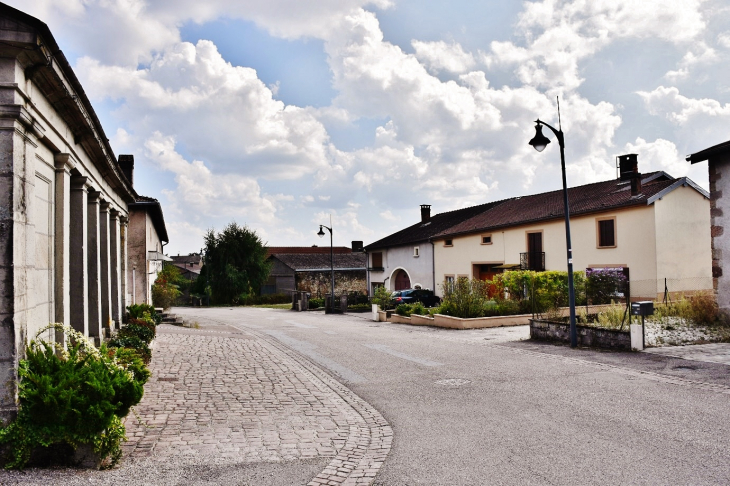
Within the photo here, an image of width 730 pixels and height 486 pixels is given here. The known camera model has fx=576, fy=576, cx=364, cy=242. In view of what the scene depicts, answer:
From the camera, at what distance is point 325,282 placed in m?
58.3

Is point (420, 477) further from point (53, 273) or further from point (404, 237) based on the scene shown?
point (404, 237)

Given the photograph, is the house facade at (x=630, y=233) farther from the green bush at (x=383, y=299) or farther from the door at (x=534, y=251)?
the green bush at (x=383, y=299)

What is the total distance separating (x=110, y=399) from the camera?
5.25 m

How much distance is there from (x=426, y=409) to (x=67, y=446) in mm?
4392

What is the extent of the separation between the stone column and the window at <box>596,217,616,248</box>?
21.5 metres

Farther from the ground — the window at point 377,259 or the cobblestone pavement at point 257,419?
the window at point 377,259

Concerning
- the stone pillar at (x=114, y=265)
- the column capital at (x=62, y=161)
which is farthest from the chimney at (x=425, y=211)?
the column capital at (x=62, y=161)

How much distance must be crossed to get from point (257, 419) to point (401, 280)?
3827 cm

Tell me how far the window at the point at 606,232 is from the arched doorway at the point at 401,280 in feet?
64.6

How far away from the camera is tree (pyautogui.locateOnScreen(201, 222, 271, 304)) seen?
186 feet

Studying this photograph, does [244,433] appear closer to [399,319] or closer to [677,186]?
[399,319]

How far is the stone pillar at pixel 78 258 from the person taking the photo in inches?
356

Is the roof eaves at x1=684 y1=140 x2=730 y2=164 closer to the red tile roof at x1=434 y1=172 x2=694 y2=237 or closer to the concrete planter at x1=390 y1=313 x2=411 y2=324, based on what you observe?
the red tile roof at x1=434 y1=172 x2=694 y2=237

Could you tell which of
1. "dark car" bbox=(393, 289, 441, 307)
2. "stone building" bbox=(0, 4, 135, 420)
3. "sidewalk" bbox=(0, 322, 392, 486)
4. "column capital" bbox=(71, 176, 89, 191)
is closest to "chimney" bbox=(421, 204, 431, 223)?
"dark car" bbox=(393, 289, 441, 307)
